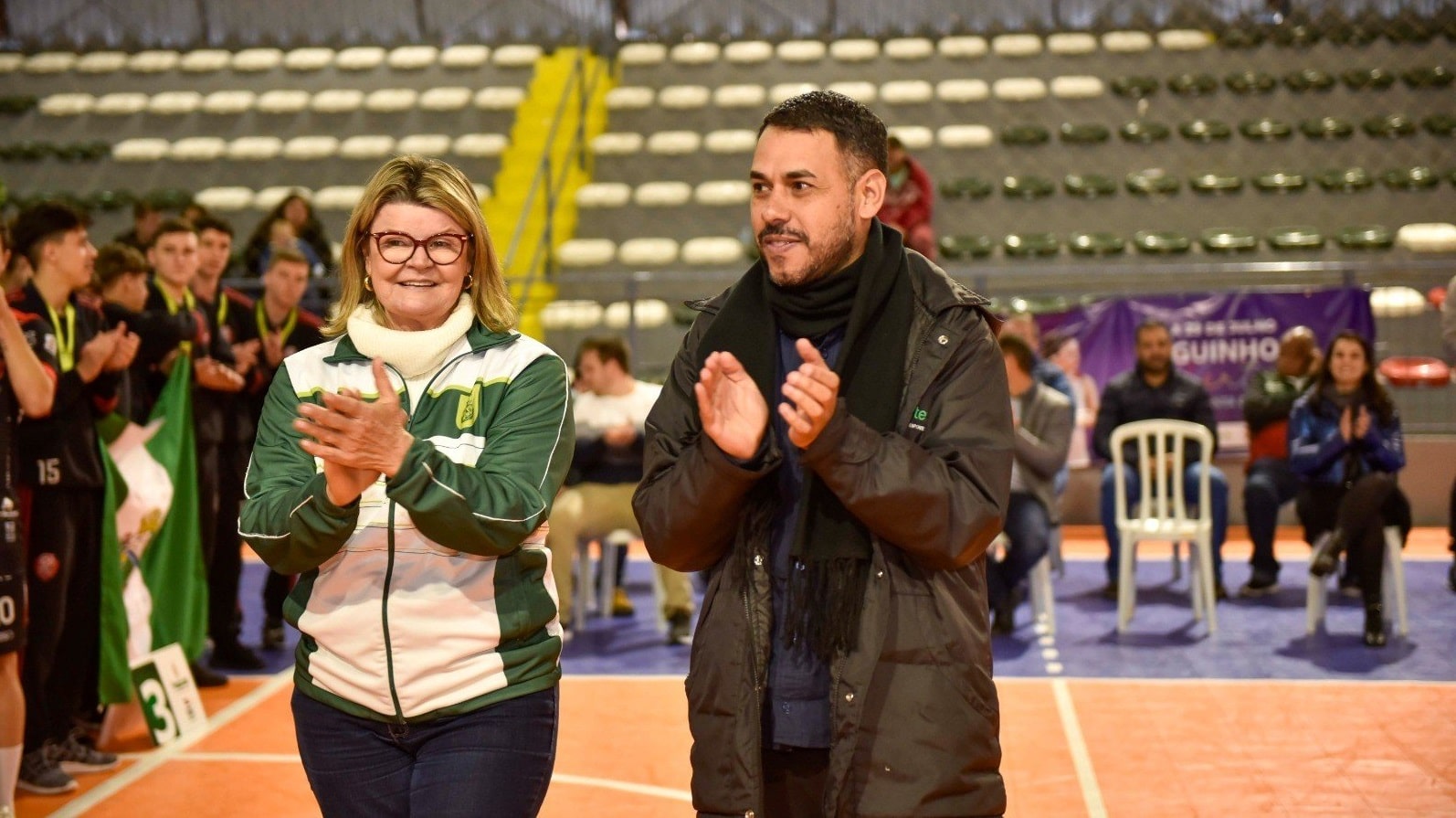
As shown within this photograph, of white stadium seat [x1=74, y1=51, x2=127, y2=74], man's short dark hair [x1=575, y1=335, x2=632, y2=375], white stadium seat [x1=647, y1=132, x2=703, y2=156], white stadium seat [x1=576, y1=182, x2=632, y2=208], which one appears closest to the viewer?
man's short dark hair [x1=575, y1=335, x2=632, y2=375]

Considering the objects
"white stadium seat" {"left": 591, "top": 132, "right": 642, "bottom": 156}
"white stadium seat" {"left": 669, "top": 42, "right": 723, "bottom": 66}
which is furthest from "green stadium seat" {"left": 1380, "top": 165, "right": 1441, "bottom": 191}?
"white stadium seat" {"left": 591, "top": 132, "right": 642, "bottom": 156}

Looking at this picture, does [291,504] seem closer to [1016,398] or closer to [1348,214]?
[1016,398]

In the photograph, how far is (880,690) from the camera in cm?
229

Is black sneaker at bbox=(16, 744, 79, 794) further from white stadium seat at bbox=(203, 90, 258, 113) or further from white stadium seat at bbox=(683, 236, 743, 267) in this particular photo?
white stadium seat at bbox=(203, 90, 258, 113)

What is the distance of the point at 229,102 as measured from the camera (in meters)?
17.3

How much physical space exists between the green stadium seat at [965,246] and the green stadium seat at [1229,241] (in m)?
2.01

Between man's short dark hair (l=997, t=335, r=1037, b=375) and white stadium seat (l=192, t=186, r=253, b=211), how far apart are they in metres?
10.3

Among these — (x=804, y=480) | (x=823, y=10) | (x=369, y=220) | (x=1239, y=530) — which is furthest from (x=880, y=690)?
(x=823, y=10)

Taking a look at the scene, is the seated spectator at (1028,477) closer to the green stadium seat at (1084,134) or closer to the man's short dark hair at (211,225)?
the man's short dark hair at (211,225)

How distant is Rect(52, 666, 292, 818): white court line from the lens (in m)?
5.04

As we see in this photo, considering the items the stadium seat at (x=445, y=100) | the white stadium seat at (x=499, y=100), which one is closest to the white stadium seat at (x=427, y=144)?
the stadium seat at (x=445, y=100)

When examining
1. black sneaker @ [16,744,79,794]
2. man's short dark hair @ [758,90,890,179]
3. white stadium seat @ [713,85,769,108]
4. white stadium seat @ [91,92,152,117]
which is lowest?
black sneaker @ [16,744,79,794]

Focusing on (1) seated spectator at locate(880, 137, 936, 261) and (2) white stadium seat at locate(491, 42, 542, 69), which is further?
(2) white stadium seat at locate(491, 42, 542, 69)

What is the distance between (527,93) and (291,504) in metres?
15.3
